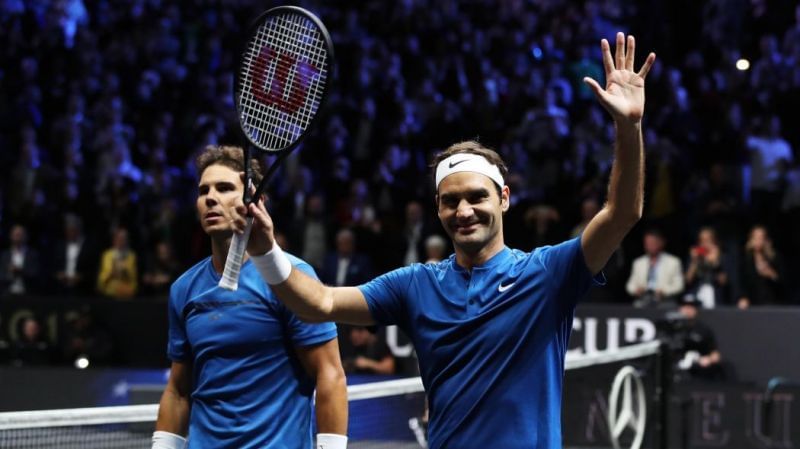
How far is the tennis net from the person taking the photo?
234 inches

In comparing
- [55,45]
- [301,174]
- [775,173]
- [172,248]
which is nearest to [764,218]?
[775,173]

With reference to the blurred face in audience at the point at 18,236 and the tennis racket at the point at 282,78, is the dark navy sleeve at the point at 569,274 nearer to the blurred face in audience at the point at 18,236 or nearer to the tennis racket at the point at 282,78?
the tennis racket at the point at 282,78

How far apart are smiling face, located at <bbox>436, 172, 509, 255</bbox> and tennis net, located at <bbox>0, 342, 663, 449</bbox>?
7.76 feet

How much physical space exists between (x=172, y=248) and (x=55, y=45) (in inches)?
207

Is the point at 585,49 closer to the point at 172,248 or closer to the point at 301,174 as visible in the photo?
the point at 301,174

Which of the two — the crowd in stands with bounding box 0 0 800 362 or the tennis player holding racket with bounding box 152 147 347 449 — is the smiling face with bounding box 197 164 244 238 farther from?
the crowd in stands with bounding box 0 0 800 362

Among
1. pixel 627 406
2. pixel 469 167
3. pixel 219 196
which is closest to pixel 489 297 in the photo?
pixel 469 167

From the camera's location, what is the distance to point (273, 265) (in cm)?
386

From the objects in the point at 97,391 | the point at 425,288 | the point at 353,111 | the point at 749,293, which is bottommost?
the point at 97,391

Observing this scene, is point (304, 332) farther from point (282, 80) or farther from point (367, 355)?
point (367, 355)

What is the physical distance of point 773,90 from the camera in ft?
50.6

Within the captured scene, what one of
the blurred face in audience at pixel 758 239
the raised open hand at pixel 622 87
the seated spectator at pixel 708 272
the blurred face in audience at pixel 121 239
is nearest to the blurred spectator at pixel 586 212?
the seated spectator at pixel 708 272

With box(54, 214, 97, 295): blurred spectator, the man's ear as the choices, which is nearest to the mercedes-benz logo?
box(54, 214, 97, 295): blurred spectator

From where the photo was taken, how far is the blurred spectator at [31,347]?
51.7 ft
